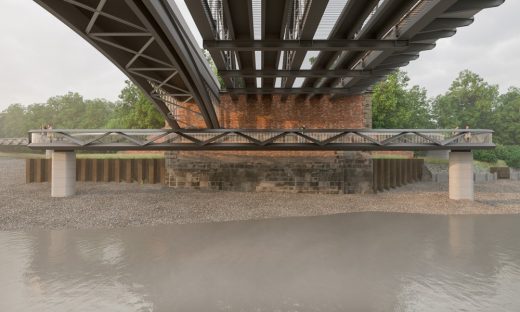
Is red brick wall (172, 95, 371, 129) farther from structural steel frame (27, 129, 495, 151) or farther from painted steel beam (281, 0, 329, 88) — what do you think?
painted steel beam (281, 0, 329, 88)

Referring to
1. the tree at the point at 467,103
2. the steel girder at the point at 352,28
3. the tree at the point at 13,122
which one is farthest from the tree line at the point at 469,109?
the tree at the point at 13,122

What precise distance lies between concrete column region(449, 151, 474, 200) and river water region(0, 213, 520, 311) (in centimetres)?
523

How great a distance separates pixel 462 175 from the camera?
16500mm

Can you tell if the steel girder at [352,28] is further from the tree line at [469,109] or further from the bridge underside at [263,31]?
the tree line at [469,109]

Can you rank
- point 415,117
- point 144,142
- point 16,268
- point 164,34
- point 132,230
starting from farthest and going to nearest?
point 415,117 < point 144,142 < point 132,230 < point 164,34 < point 16,268

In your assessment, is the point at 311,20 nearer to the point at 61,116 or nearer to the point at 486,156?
the point at 486,156

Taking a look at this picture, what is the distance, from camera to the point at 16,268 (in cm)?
718

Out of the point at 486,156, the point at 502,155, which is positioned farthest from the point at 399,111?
the point at 502,155

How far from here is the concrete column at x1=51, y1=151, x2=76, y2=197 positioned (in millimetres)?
15289

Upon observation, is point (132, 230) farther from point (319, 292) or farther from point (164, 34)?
point (319, 292)

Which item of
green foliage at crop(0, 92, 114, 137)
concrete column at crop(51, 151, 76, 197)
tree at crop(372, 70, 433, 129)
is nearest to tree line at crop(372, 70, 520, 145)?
tree at crop(372, 70, 433, 129)

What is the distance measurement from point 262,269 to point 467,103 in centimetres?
5130

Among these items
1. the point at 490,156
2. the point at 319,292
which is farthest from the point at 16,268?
the point at 490,156

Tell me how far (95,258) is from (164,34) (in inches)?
262
